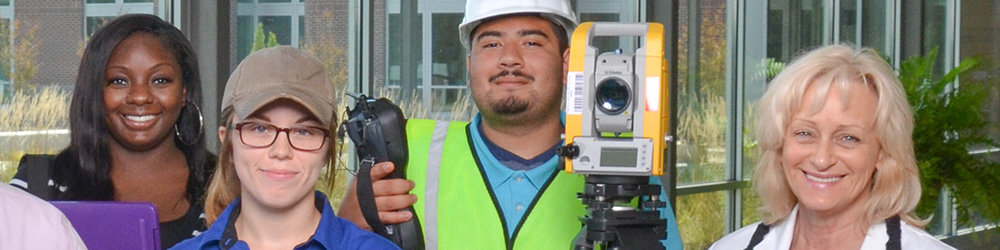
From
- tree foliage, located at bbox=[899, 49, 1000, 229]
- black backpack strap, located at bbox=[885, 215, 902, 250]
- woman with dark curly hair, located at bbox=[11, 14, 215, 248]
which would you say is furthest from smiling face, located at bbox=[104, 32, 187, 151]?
tree foliage, located at bbox=[899, 49, 1000, 229]

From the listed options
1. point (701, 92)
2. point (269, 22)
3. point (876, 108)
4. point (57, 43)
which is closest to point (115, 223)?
point (876, 108)

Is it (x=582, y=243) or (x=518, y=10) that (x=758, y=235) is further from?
(x=518, y=10)

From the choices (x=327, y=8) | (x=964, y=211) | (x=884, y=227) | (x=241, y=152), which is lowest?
(x=964, y=211)

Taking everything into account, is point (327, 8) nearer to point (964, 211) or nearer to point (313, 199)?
point (313, 199)

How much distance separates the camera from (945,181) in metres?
6.46

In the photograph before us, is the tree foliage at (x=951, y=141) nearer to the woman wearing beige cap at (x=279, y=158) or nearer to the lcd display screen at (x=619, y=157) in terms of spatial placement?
the lcd display screen at (x=619, y=157)

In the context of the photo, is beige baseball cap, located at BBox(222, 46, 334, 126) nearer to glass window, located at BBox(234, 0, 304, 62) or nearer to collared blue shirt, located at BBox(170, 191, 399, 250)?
collared blue shirt, located at BBox(170, 191, 399, 250)

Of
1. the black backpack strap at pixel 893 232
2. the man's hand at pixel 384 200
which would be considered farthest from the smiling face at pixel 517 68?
the black backpack strap at pixel 893 232

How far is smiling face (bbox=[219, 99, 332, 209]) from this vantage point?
1.97 meters

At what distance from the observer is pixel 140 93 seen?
8.09 feet

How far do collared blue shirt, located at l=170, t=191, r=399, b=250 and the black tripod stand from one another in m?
0.35

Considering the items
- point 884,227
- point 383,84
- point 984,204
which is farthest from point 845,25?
point 884,227

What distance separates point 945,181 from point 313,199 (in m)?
5.10

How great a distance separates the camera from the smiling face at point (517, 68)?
2447 mm
